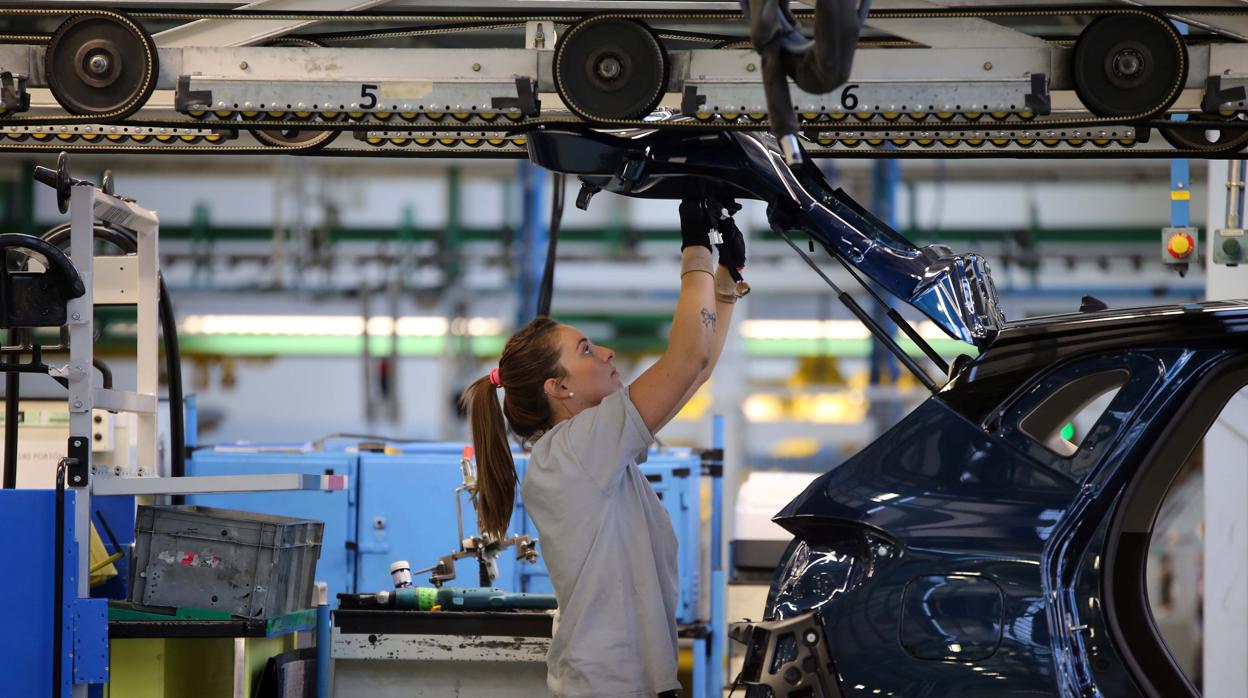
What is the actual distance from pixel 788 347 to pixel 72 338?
26.2 ft

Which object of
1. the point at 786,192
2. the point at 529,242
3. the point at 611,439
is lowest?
the point at 611,439

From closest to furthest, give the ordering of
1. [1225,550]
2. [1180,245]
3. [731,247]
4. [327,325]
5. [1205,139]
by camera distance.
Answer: [731,247]
[1205,139]
[1180,245]
[1225,550]
[327,325]

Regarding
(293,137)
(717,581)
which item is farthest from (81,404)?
(717,581)

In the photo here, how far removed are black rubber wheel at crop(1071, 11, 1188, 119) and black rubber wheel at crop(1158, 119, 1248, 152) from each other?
1.63 feet

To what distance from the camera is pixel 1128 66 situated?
2.98m

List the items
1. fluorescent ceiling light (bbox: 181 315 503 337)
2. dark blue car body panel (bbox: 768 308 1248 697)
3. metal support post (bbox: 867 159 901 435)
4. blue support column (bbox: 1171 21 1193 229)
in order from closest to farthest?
1. dark blue car body panel (bbox: 768 308 1248 697)
2. blue support column (bbox: 1171 21 1193 229)
3. metal support post (bbox: 867 159 901 435)
4. fluorescent ceiling light (bbox: 181 315 503 337)

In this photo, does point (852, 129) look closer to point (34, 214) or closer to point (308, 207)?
point (308, 207)

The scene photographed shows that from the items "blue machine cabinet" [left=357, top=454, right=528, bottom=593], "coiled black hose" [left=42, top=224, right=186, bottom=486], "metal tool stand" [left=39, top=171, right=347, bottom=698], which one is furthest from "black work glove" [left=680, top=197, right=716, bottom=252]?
"blue machine cabinet" [left=357, top=454, right=528, bottom=593]

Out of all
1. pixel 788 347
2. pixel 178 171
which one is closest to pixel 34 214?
pixel 178 171

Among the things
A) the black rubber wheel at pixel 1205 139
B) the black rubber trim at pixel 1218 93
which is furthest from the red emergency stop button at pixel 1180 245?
the black rubber trim at pixel 1218 93

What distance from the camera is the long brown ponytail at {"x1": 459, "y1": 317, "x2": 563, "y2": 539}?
273 centimetres

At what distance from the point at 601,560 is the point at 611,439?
0.79 feet

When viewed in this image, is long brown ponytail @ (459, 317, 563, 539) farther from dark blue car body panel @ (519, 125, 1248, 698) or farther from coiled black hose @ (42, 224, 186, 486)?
coiled black hose @ (42, 224, 186, 486)

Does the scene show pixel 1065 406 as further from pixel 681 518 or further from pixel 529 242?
pixel 529 242
